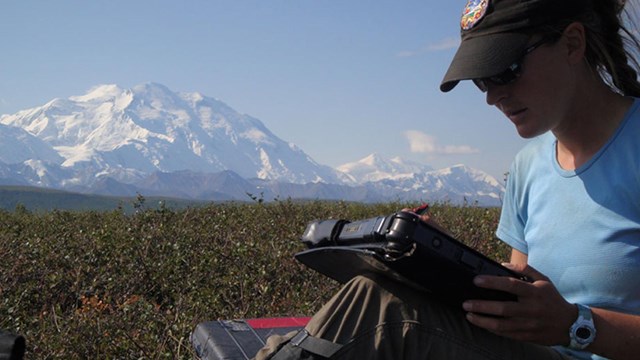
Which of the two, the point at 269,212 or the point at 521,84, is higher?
the point at 521,84

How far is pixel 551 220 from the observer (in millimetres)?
2453

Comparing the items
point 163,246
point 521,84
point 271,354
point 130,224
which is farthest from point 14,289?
point 521,84

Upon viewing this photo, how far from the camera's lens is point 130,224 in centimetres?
844

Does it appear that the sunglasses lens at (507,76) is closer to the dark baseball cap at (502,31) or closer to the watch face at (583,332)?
the dark baseball cap at (502,31)

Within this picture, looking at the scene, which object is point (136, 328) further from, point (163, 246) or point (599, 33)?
point (599, 33)

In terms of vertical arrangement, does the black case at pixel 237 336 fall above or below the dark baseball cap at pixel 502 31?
below

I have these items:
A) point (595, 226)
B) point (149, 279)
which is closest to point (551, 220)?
point (595, 226)

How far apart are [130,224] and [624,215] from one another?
7.02 meters

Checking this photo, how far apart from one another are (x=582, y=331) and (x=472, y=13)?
43.3 inches

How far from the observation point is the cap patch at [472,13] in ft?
7.63

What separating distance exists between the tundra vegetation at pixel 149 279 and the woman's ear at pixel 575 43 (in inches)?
100

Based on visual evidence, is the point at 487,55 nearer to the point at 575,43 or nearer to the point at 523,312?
the point at 575,43

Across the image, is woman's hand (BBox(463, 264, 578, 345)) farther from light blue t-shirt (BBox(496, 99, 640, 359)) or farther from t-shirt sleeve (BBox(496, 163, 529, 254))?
t-shirt sleeve (BBox(496, 163, 529, 254))

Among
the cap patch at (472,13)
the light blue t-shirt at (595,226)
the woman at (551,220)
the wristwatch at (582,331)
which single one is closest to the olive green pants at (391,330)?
the woman at (551,220)
